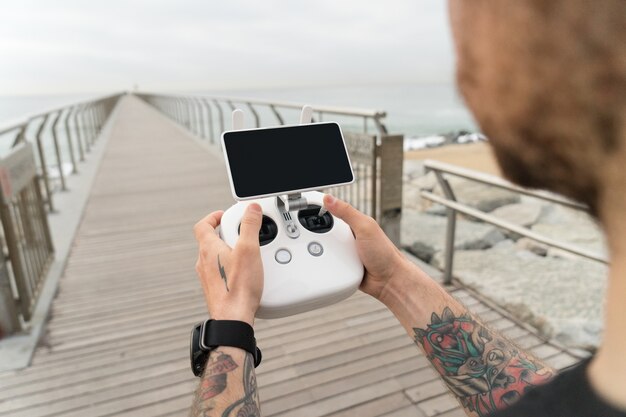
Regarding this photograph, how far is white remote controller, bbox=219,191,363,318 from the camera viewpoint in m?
0.97

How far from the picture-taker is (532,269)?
3.67 meters

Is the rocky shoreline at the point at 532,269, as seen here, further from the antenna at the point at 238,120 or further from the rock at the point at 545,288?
the antenna at the point at 238,120

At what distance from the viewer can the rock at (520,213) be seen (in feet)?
19.9

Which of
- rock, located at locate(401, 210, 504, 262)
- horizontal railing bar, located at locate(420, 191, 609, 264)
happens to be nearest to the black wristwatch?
horizontal railing bar, located at locate(420, 191, 609, 264)

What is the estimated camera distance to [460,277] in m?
3.08

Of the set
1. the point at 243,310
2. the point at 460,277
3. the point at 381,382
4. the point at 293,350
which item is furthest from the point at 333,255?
the point at 460,277

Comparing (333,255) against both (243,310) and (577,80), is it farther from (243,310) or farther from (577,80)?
(577,80)

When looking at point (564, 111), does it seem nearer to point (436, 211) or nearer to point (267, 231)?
point (267, 231)

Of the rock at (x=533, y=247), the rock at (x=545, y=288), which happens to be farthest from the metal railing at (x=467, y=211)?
the rock at (x=533, y=247)

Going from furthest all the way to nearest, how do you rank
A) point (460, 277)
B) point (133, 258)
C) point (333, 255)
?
point (133, 258)
point (460, 277)
point (333, 255)

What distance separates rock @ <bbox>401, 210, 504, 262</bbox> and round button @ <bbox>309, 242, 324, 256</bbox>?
3080 millimetres

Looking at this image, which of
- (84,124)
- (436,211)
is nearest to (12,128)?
(436,211)

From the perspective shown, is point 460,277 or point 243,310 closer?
point 243,310

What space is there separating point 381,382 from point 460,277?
1.23 meters
